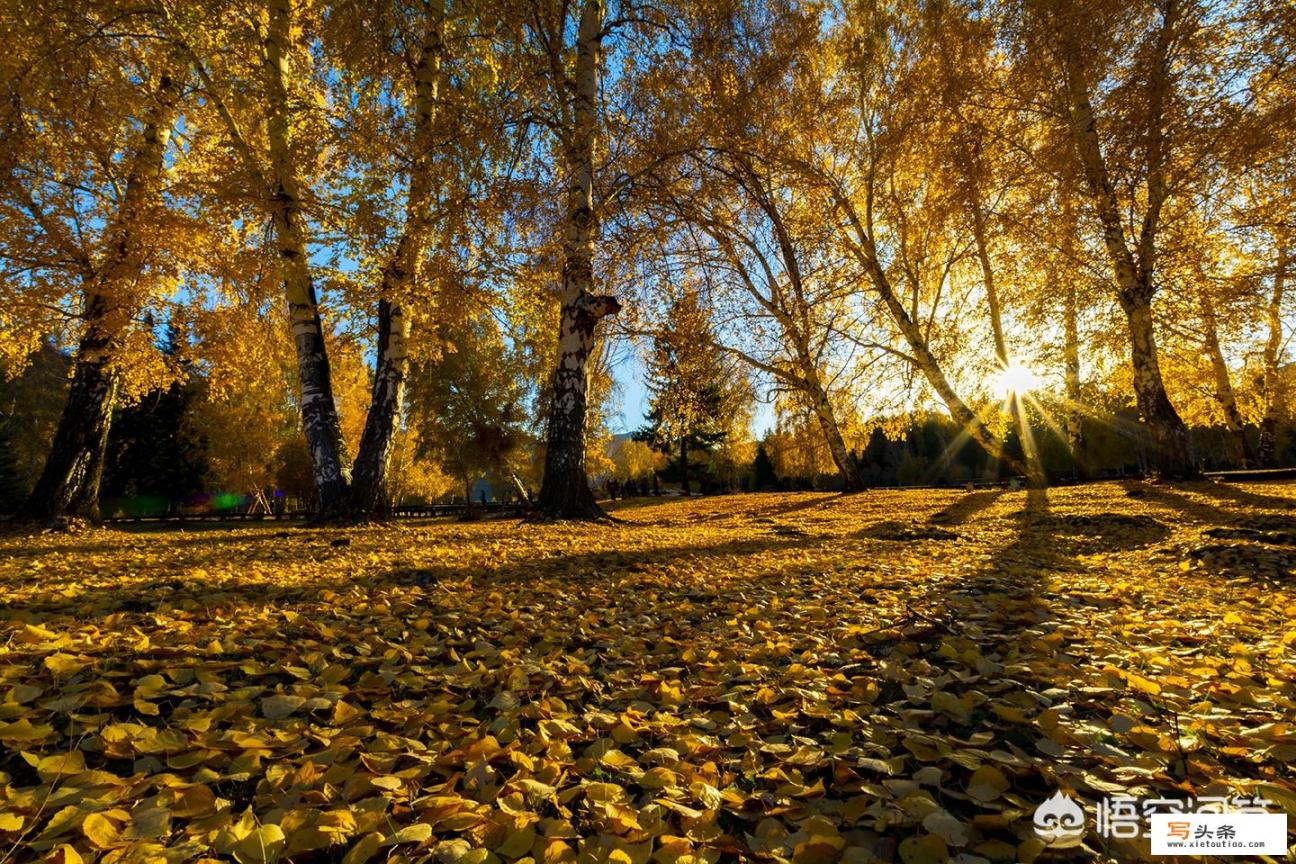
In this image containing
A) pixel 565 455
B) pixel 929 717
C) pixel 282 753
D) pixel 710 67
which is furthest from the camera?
pixel 710 67

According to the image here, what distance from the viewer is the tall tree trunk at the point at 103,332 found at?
8.48 m

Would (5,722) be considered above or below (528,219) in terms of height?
below

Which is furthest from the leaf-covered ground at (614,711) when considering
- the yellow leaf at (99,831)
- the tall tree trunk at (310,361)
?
the tall tree trunk at (310,361)

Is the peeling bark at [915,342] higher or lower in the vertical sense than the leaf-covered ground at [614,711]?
higher

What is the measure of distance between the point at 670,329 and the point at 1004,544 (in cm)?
848

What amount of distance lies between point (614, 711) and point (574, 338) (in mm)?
6997

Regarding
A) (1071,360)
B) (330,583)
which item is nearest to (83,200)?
(330,583)

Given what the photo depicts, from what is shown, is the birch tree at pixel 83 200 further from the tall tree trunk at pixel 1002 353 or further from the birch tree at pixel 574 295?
the tall tree trunk at pixel 1002 353

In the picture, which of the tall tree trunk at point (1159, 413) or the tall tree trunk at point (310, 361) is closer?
the tall tree trunk at point (310, 361)

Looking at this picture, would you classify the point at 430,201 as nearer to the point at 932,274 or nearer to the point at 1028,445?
the point at 932,274

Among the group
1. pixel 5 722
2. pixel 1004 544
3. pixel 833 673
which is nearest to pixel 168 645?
pixel 5 722

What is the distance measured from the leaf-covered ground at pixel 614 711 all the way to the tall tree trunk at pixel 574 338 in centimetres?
425

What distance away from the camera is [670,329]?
1319cm

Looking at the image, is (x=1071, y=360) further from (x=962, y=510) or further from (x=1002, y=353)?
(x=962, y=510)
